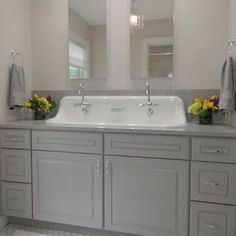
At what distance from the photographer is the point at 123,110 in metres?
2.13

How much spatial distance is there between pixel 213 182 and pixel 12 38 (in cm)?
191

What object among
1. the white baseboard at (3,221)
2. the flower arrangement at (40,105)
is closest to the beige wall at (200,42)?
the flower arrangement at (40,105)

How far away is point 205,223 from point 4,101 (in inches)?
68.8

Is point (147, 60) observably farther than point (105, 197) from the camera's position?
Yes


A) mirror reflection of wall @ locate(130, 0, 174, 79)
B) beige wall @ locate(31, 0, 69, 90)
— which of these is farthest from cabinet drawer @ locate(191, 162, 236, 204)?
beige wall @ locate(31, 0, 69, 90)

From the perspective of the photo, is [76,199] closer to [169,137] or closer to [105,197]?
[105,197]

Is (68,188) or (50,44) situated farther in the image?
(50,44)

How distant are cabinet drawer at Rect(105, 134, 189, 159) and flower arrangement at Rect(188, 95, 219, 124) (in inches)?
16.2

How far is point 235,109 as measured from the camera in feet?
5.71

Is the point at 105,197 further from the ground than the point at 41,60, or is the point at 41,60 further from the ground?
the point at 41,60

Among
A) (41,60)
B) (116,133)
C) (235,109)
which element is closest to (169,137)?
(116,133)

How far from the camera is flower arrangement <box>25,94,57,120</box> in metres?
2.21

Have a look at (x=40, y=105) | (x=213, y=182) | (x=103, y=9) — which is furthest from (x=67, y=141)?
(x=103, y=9)

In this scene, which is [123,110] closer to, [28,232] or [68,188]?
[68,188]
